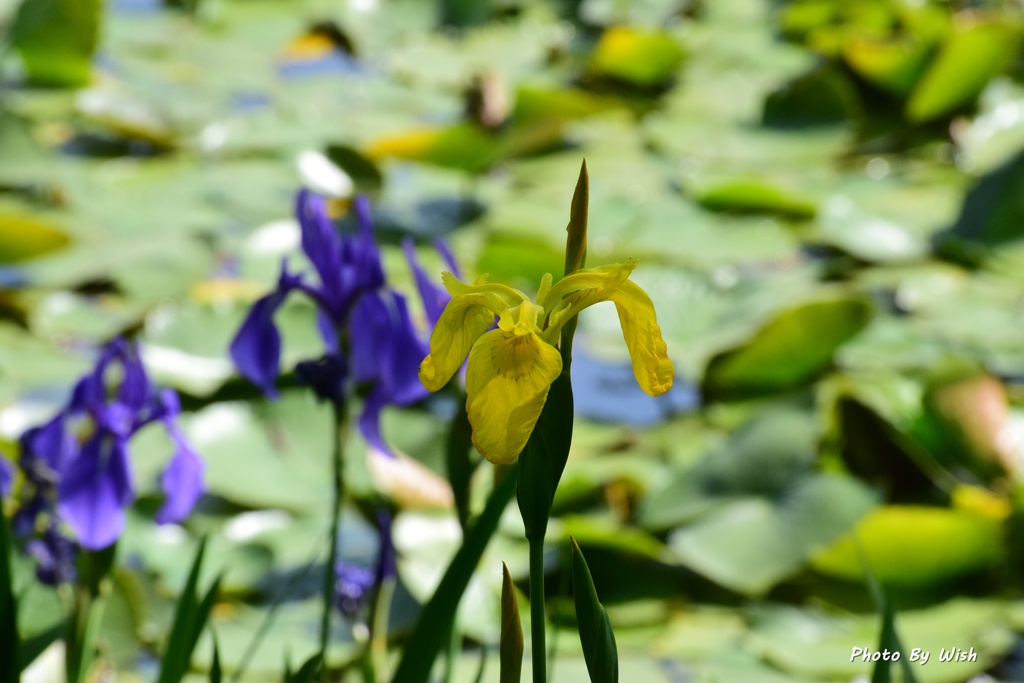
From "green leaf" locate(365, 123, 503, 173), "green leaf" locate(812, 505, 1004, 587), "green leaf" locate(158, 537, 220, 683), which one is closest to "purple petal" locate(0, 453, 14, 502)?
"green leaf" locate(158, 537, 220, 683)

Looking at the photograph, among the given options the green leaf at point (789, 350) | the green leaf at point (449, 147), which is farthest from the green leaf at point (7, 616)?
the green leaf at point (449, 147)

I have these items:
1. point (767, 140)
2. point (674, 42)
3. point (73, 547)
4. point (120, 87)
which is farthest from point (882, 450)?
point (120, 87)

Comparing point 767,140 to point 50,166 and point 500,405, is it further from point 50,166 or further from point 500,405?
point 500,405

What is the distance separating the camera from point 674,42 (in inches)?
95.9

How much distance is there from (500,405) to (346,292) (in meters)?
0.39

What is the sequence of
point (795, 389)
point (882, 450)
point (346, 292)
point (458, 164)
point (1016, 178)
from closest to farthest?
point (346, 292) < point (882, 450) < point (795, 389) < point (1016, 178) < point (458, 164)

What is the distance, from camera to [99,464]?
735mm

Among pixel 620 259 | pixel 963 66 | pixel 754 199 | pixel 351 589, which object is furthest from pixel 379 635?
pixel 963 66

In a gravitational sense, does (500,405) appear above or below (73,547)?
above

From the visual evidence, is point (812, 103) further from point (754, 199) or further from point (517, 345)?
point (517, 345)

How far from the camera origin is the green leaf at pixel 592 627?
43cm

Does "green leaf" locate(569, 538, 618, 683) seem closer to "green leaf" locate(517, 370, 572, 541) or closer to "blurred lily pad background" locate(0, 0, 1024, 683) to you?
"green leaf" locate(517, 370, 572, 541)

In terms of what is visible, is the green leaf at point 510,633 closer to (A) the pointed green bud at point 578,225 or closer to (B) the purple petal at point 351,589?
(A) the pointed green bud at point 578,225

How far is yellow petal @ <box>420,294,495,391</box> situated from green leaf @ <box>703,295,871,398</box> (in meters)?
0.97
